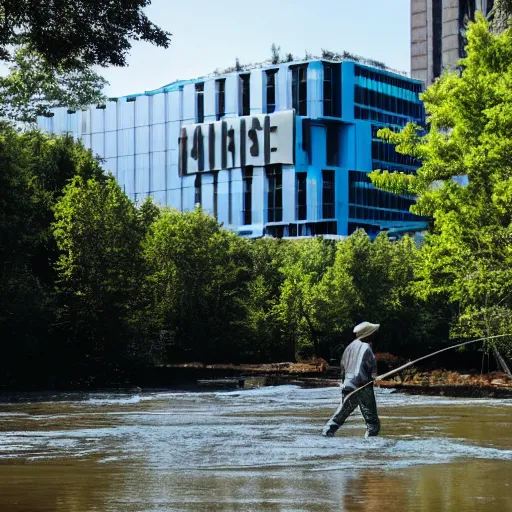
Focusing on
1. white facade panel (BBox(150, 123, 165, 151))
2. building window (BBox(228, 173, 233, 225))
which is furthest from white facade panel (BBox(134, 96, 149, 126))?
building window (BBox(228, 173, 233, 225))

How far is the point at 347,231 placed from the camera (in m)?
109

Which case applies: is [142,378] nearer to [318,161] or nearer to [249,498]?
[249,498]

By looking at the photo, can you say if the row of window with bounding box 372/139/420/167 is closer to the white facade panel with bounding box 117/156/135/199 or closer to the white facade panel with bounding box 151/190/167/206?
the white facade panel with bounding box 151/190/167/206

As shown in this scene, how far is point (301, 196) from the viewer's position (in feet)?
358

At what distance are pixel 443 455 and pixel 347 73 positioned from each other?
315ft

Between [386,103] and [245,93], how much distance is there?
1400 cm

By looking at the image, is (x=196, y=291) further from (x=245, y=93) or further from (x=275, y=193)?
(x=245, y=93)

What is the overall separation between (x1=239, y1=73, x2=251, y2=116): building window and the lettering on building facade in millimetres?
2411

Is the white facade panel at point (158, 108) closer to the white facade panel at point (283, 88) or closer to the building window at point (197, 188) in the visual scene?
the building window at point (197, 188)

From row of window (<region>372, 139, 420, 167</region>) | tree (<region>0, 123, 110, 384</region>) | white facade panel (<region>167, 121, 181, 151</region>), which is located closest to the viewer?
tree (<region>0, 123, 110, 384</region>)

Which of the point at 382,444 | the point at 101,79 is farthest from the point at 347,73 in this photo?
the point at 382,444

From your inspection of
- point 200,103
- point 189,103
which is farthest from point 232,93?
point 189,103

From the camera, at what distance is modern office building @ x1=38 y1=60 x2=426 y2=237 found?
357 feet

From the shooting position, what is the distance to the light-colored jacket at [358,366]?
700 inches
